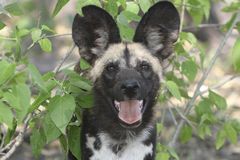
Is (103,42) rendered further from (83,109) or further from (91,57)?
(83,109)

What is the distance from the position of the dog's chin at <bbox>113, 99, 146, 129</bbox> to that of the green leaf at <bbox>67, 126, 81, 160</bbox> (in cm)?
41

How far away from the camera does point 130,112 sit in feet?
15.3

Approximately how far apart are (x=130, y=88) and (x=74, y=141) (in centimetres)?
66

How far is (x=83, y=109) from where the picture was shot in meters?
5.04

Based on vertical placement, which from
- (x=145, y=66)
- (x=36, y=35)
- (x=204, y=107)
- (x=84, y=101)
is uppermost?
(x=36, y=35)

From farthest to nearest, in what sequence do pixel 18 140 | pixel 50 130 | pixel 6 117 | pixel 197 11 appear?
pixel 197 11 → pixel 18 140 → pixel 50 130 → pixel 6 117

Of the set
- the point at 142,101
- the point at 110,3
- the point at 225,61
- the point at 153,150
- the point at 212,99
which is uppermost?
the point at 110,3

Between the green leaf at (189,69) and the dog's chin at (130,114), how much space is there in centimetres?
122

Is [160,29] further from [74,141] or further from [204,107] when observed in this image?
[204,107]

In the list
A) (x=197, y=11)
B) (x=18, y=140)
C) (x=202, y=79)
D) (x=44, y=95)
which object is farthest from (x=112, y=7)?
(x=202, y=79)

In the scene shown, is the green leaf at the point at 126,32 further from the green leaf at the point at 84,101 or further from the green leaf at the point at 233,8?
the green leaf at the point at 233,8

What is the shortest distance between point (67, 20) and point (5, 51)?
5.90 metres

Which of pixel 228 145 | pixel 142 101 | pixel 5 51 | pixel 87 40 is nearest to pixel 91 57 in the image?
pixel 87 40

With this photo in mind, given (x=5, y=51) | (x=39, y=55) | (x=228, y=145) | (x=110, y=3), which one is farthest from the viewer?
(x=39, y=55)
